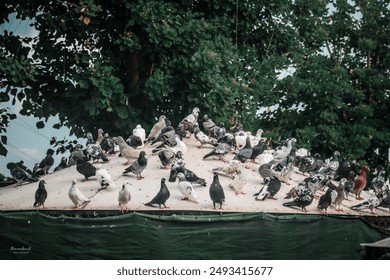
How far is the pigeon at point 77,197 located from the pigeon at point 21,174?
4.95ft

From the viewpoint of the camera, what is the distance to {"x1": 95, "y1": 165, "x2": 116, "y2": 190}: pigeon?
9961 millimetres

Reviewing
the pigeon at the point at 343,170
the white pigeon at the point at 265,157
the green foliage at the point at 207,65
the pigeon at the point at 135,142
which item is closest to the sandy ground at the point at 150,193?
the white pigeon at the point at 265,157

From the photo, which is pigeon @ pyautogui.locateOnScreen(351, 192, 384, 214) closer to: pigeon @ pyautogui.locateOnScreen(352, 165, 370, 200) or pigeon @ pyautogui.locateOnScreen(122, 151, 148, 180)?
pigeon @ pyautogui.locateOnScreen(352, 165, 370, 200)

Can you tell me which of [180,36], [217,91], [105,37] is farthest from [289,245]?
[105,37]

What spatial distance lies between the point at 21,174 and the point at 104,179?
1769 mm

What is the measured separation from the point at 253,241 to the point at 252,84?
5042 millimetres

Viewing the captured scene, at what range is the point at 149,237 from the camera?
9461 millimetres

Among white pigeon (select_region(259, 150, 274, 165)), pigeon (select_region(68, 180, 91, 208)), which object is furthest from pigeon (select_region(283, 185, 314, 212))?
pigeon (select_region(68, 180, 91, 208))

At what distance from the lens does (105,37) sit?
13.1 meters

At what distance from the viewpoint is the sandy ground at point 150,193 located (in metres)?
9.70

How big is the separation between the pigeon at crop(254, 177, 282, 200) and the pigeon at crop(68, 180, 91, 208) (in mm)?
2298

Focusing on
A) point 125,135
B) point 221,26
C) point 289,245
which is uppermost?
point 221,26

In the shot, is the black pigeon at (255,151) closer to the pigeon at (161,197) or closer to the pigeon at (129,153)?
the pigeon at (129,153)

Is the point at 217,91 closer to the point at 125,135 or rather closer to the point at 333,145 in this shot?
the point at 125,135
